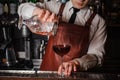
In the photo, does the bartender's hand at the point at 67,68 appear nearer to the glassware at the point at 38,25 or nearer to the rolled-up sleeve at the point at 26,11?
the glassware at the point at 38,25

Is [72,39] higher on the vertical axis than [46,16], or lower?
lower

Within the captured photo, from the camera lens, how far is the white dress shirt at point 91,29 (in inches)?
67.9

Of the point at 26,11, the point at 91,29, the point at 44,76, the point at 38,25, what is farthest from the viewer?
the point at 91,29

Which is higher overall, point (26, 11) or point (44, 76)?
point (26, 11)

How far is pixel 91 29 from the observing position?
194 centimetres

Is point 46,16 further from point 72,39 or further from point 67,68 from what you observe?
point 72,39

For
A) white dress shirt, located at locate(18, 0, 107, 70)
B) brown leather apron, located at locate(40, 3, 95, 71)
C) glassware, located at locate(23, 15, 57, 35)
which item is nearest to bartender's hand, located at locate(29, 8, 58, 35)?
glassware, located at locate(23, 15, 57, 35)

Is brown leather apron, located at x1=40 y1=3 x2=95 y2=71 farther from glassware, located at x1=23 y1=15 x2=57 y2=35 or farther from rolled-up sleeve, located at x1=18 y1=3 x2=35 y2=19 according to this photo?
glassware, located at x1=23 y1=15 x2=57 y2=35

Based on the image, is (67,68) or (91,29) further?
(91,29)

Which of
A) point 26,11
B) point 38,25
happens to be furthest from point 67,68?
point 26,11

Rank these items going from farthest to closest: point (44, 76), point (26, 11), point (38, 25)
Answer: point (26, 11) < point (38, 25) < point (44, 76)

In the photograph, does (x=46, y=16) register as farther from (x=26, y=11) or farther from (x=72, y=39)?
(x=72, y=39)

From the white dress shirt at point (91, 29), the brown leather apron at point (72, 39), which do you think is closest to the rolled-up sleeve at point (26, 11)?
the white dress shirt at point (91, 29)

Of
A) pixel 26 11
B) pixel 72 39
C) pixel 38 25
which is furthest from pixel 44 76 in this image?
pixel 72 39
